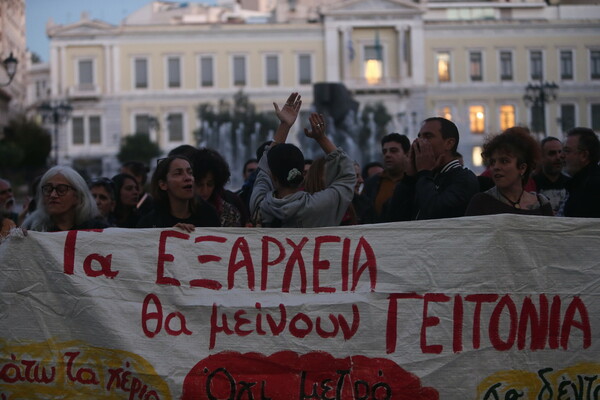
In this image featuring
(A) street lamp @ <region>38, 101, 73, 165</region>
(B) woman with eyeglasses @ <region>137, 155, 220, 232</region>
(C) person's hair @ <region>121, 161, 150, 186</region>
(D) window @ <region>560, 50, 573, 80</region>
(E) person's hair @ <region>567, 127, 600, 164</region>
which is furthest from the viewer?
(D) window @ <region>560, 50, 573, 80</region>

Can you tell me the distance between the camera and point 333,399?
3945 mm

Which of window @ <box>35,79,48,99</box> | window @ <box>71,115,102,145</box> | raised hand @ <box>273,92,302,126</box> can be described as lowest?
raised hand @ <box>273,92,302,126</box>

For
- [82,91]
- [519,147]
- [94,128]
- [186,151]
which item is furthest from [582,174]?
[94,128]

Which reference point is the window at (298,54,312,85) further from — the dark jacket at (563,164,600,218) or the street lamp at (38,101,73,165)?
the dark jacket at (563,164,600,218)

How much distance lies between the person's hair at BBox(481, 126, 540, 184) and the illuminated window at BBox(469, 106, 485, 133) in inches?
2111

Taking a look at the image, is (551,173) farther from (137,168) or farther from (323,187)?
(137,168)

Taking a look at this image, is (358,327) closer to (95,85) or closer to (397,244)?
(397,244)

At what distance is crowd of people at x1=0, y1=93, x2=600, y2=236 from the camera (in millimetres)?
4406

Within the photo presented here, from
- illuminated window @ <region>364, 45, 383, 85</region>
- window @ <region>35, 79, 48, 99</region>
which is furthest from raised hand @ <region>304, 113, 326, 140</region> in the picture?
window @ <region>35, 79, 48, 99</region>

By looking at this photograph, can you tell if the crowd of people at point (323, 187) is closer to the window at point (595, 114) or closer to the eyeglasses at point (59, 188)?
the eyeglasses at point (59, 188)

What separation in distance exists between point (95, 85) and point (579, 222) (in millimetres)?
55596

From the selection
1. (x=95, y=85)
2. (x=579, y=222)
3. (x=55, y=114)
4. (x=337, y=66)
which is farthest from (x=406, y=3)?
(x=579, y=222)

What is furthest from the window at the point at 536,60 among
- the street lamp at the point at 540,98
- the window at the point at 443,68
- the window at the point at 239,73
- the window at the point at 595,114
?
the window at the point at 239,73

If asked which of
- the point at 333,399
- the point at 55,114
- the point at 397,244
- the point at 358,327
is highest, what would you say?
the point at 55,114
